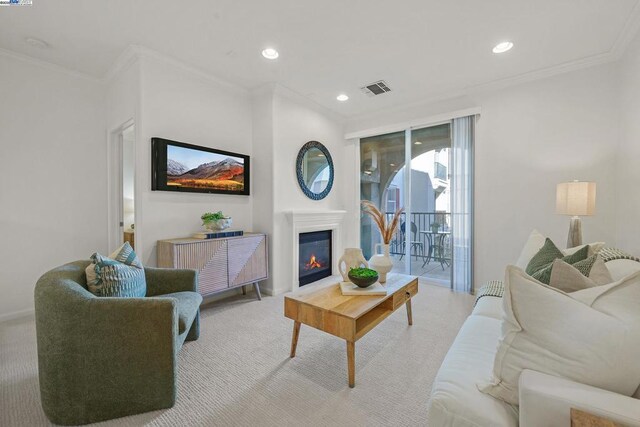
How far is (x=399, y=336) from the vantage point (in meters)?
2.45

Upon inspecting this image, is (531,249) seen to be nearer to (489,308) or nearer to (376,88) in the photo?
(489,308)

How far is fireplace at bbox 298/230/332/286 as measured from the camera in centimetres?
408

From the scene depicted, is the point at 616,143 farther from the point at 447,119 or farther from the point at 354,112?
the point at 354,112

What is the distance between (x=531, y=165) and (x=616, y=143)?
28.3 inches

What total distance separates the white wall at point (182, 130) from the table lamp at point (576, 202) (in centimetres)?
356

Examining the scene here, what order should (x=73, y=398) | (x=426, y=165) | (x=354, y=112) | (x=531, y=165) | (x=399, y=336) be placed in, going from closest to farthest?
(x=73, y=398)
(x=399, y=336)
(x=531, y=165)
(x=426, y=165)
(x=354, y=112)

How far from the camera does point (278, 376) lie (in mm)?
1869

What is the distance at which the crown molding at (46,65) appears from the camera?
9.02 feet

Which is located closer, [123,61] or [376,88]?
[123,61]

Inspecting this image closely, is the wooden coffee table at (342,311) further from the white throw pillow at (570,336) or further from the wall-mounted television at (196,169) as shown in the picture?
the wall-mounted television at (196,169)

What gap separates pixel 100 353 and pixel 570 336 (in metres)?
2.05

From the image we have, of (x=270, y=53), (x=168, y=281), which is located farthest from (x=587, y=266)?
(x=270, y=53)

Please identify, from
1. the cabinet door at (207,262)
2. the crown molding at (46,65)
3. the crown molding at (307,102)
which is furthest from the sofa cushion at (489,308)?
the crown molding at (46,65)

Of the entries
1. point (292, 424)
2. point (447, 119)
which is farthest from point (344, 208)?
point (292, 424)
